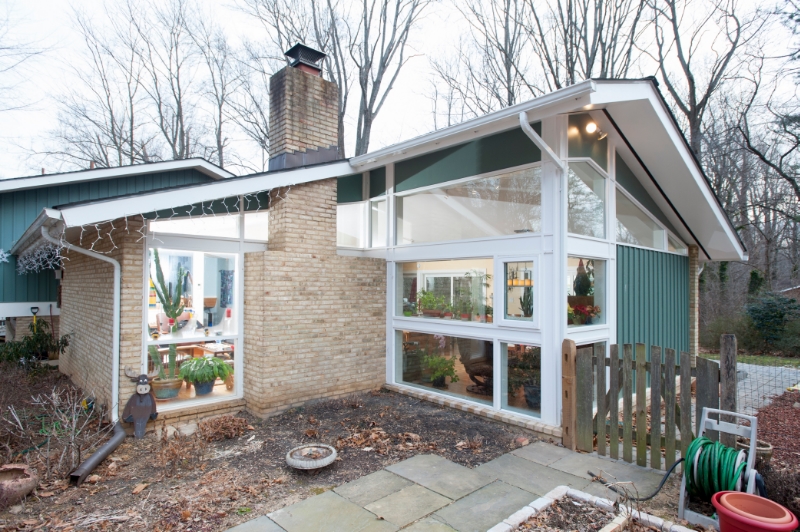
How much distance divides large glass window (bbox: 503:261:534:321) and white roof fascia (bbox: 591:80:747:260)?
2.12 metres

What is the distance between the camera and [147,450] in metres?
5.26

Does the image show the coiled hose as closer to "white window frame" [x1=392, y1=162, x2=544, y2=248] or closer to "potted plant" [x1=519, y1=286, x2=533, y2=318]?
"potted plant" [x1=519, y1=286, x2=533, y2=318]

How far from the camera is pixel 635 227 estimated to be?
7.32 meters

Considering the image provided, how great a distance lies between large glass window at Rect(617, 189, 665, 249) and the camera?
6.88m

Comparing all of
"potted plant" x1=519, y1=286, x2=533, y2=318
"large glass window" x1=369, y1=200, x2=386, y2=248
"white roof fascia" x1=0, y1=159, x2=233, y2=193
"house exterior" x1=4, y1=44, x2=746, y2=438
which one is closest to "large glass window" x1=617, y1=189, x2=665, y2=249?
"house exterior" x1=4, y1=44, x2=746, y2=438

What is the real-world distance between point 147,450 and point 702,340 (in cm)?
1781

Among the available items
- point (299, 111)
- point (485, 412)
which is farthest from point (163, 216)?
point (485, 412)

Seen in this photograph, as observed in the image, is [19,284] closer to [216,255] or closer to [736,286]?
[216,255]

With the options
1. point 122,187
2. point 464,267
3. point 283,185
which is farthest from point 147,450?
point 122,187

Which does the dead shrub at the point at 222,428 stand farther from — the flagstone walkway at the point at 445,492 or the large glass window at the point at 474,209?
the large glass window at the point at 474,209

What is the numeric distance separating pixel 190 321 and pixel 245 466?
2.48 m

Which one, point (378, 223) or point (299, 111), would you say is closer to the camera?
point (299, 111)

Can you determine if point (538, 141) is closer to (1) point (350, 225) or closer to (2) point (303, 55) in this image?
(1) point (350, 225)

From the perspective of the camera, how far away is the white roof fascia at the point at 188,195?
4.59 meters
